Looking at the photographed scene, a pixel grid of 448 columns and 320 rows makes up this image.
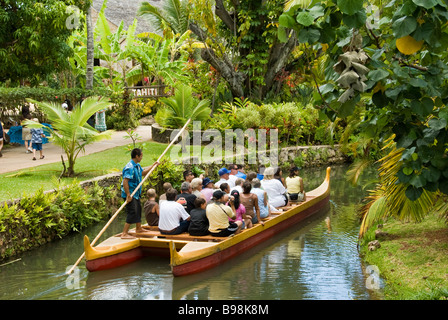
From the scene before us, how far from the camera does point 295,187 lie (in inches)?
529

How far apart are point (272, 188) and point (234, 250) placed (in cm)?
268

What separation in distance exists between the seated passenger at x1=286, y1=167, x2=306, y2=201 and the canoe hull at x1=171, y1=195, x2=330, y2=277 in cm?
38

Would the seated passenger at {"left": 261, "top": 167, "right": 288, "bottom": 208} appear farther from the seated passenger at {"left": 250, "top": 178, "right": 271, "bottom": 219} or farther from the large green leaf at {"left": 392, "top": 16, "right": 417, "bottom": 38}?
the large green leaf at {"left": 392, "top": 16, "right": 417, "bottom": 38}

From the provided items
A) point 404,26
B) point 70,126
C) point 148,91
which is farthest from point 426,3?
point 148,91

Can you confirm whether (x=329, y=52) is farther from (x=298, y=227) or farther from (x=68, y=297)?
(x=298, y=227)

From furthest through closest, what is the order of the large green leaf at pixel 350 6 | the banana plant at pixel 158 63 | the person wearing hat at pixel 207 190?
the banana plant at pixel 158 63
the person wearing hat at pixel 207 190
the large green leaf at pixel 350 6

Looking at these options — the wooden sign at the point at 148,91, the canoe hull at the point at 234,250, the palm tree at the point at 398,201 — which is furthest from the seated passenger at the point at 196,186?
the wooden sign at the point at 148,91

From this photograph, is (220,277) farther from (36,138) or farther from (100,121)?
(100,121)

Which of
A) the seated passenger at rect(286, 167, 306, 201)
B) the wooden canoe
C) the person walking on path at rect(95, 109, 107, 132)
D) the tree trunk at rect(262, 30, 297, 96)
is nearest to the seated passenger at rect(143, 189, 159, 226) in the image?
the wooden canoe

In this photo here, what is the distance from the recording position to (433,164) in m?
6.54

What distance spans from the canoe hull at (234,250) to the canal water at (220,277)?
12 cm

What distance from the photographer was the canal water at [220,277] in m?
8.38

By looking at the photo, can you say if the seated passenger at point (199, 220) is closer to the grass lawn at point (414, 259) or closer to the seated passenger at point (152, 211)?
the seated passenger at point (152, 211)
